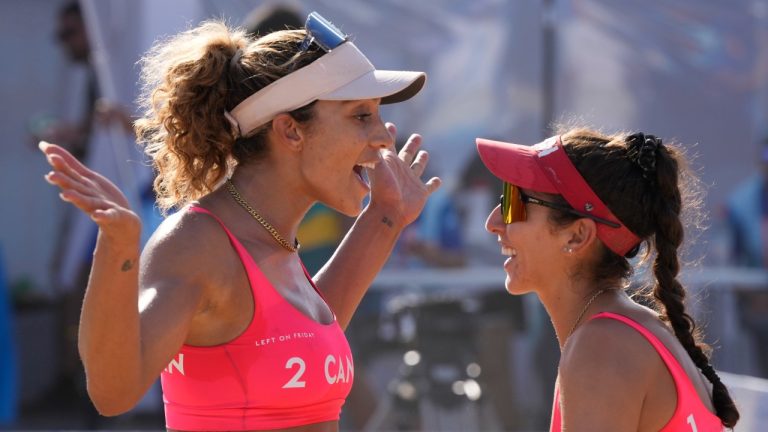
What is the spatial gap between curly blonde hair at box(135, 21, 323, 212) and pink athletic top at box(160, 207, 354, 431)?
177mm

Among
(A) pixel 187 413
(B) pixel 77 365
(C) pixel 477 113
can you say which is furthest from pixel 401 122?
(A) pixel 187 413

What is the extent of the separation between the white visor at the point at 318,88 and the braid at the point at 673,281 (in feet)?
1.83

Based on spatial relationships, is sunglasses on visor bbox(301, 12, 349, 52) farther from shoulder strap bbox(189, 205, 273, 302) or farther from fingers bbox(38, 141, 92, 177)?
fingers bbox(38, 141, 92, 177)

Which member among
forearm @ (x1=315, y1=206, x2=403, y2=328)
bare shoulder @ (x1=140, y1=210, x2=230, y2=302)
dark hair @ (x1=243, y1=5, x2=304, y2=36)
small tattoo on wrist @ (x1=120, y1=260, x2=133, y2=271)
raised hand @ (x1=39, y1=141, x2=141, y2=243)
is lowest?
dark hair @ (x1=243, y1=5, x2=304, y2=36)

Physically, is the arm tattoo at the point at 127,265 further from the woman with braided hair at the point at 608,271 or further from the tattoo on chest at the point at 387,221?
the tattoo on chest at the point at 387,221

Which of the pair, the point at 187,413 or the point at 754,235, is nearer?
the point at 187,413

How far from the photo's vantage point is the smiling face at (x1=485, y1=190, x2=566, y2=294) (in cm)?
199

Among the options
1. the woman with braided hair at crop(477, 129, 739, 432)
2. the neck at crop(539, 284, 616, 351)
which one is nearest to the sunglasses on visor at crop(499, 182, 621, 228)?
the woman with braided hair at crop(477, 129, 739, 432)

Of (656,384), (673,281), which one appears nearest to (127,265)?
(656,384)

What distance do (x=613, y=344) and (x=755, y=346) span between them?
12.8 feet

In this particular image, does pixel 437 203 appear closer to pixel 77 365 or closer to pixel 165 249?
pixel 77 365

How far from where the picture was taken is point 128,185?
538 centimetres

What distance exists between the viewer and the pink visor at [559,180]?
6.29 feet

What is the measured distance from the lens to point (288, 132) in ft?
6.86
